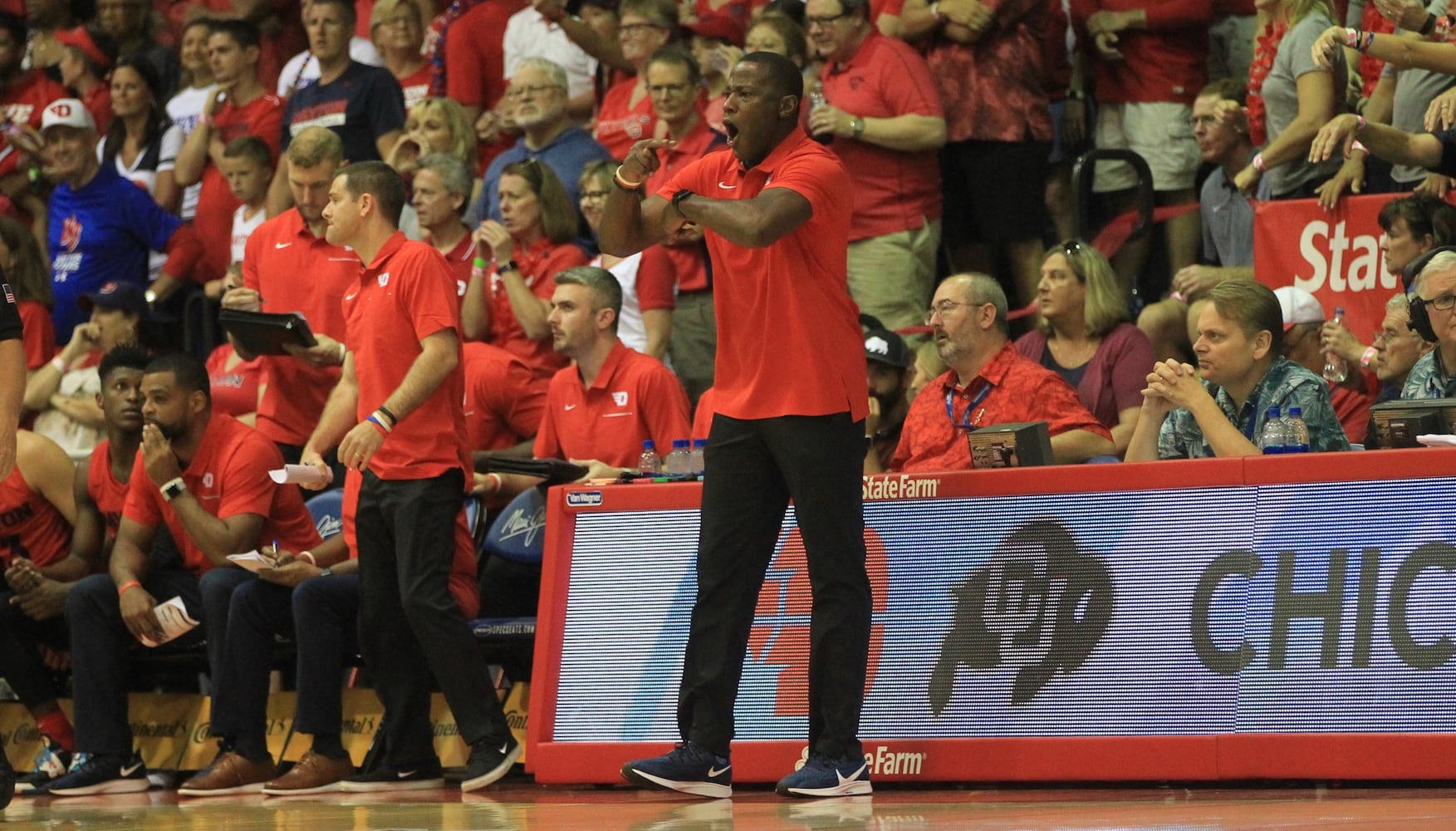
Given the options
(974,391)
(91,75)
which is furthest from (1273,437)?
(91,75)

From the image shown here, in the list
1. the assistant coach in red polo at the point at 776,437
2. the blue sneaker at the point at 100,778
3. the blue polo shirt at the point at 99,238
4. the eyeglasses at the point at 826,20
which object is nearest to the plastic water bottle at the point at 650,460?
the assistant coach in red polo at the point at 776,437

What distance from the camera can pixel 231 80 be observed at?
11.9 meters

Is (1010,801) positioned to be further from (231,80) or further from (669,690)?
(231,80)

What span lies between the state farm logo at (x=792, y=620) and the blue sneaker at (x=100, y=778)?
306 centimetres

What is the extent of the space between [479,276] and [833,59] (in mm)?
2011

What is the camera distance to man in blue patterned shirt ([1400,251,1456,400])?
6.10 metres

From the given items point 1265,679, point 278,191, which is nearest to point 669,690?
point 1265,679

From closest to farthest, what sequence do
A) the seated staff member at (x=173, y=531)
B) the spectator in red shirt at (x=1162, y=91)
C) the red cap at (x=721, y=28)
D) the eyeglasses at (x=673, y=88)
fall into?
the seated staff member at (x=173, y=531) < the spectator in red shirt at (x=1162, y=91) < the eyeglasses at (x=673, y=88) < the red cap at (x=721, y=28)

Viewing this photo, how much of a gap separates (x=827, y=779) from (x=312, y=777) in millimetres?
2483

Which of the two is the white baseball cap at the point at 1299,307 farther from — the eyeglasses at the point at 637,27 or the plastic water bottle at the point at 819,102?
the eyeglasses at the point at 637,27

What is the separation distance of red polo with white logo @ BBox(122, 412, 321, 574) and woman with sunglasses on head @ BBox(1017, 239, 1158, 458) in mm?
3111

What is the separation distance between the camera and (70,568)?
8.68m

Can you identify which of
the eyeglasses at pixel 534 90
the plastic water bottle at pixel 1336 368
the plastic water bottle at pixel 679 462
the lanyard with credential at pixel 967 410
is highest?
the eyeglasses at pixel 534 90

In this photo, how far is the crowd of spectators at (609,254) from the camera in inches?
283
